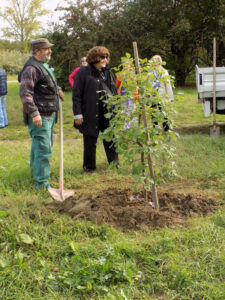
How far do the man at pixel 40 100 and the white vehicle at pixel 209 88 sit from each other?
4.54m

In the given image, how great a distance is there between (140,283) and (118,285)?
0.18 meters

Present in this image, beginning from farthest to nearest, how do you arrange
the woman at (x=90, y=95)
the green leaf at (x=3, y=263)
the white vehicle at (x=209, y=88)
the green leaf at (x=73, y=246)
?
the white vehicle at (x=209, y=88) → the woman at (x=90, y=95) → the green leaf at (x=73, y=246) → the green leaf at (x=3, y=263)

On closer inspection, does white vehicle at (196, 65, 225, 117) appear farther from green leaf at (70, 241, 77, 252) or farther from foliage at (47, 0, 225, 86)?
foliage at (47, 0, 225, 86)

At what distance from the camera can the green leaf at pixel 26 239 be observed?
10.9ft

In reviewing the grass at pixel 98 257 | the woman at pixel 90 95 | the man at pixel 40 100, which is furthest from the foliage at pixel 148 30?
the grass at pixel 98 257

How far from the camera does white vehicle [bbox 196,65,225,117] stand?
843cm

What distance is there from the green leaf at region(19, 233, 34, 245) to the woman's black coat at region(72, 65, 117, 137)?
2.59m

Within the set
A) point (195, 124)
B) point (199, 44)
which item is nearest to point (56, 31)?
point (199, 44)

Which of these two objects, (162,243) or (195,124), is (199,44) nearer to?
(195,124)

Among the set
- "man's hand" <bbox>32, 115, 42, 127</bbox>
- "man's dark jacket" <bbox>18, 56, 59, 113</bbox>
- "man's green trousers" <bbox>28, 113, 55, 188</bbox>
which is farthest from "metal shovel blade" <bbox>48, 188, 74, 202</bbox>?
"man's dark jacket" <bbox>18, 56, 59, 113</bbox>

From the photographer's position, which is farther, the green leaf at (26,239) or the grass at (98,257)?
the green leaf at (26,239)

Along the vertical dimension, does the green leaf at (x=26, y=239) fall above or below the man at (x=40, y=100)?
below

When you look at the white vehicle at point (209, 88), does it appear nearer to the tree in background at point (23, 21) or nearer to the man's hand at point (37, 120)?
the man's hand at point (37, 120)

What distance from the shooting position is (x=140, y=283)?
9.48 ft
